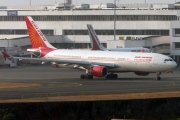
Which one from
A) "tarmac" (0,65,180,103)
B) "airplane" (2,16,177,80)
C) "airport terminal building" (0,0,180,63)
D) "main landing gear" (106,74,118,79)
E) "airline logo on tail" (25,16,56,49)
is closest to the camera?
"tarmac" (0,65,180,103)

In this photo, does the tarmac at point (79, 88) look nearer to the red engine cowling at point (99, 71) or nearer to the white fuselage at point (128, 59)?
the red engine cowling at point (99, 71)

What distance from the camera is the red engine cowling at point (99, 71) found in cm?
8494

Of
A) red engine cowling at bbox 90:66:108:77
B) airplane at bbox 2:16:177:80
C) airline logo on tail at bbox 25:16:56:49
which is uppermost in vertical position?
airline logo on tail at bbox 25:16:56:49

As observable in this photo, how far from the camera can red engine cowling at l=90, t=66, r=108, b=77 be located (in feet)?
279

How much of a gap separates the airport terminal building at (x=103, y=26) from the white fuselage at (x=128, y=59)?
39.7 m

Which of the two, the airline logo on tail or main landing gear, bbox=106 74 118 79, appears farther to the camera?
the airline logo on tail

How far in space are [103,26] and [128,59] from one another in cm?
6274

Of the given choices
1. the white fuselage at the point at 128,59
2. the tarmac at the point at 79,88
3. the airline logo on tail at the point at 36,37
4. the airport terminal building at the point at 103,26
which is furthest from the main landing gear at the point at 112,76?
the airport terminal building at the point at 103,26

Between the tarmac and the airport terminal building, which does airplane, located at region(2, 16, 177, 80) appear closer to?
the tarmac

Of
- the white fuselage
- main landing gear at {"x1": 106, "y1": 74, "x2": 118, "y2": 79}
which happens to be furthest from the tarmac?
the white fuselage

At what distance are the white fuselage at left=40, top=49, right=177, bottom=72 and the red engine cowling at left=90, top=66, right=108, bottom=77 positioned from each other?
1162 mm

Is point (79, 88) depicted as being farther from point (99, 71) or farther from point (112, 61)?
point (112, 61)

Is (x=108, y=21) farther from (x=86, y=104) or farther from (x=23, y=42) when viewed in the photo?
(x=86, y=104)

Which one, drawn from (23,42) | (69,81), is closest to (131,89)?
(69,81)
